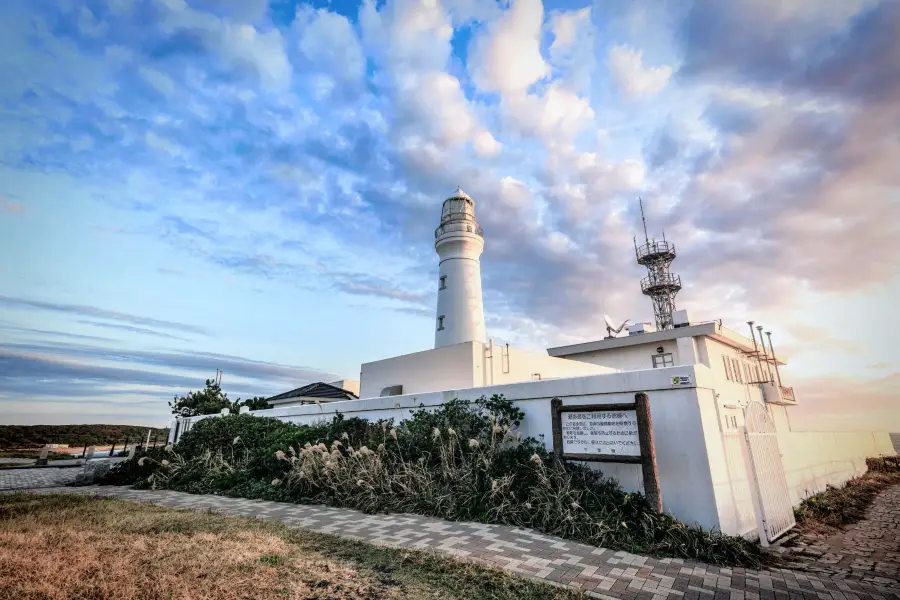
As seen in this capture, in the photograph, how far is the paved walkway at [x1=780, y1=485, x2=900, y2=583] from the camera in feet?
14.4

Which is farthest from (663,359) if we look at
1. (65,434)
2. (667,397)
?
(65,434)

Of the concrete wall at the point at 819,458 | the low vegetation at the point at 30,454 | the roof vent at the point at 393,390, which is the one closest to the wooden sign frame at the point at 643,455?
the concrete wall at the point at 819,458

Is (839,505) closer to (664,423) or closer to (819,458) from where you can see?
(819,458)

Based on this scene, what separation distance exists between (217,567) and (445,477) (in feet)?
12.8

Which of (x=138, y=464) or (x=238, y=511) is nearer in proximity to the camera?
(x=238, y=511)

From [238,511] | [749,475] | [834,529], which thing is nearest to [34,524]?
[238,511]

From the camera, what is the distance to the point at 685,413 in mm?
5777

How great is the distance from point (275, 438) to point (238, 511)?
3.97 meters

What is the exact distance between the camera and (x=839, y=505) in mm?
8008

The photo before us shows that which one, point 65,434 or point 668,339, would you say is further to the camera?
point 65,434

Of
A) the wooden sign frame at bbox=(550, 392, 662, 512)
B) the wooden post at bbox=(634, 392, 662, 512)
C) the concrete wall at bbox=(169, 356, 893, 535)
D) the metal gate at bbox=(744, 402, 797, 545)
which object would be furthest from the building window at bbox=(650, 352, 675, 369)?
the wooden post at bbox=(634, 392, 662, 512)

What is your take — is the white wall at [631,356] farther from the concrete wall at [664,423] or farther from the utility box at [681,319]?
the concrete wall at [664,423]

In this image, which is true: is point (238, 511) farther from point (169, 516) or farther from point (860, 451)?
point (860, 451)

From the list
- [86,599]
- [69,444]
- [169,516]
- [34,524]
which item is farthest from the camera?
[69,444]
